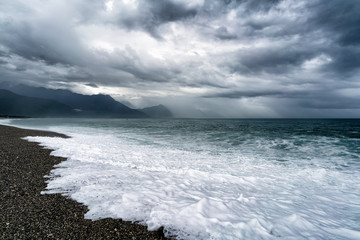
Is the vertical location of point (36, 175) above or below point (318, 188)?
Result: above

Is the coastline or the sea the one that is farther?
the sea

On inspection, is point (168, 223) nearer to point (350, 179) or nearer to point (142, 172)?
point (142, 172)

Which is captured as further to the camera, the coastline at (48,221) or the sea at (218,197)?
the sea at (218,197)

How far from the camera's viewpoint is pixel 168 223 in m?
4.98

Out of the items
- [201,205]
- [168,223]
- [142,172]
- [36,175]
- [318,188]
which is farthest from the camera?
[142,172]

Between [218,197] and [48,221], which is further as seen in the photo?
[218,197]

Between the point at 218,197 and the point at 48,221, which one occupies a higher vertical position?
the point at 48,221

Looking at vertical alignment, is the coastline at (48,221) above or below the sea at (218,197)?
above

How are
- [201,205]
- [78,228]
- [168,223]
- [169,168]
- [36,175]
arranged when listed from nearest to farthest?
[78,228] → [168,223] → [201,205] → [36,175] → [169,168]

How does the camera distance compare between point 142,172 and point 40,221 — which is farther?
point 142,172

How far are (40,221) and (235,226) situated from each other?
518 centimetres

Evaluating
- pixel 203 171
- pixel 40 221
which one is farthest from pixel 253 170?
pixel 40 221

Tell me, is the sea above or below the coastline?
below

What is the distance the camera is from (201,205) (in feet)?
19.9
